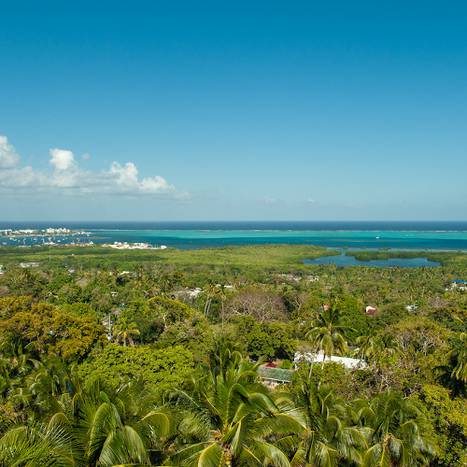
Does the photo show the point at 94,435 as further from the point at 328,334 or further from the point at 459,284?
the point at 459,284

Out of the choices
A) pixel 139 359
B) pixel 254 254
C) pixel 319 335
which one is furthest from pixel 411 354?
pixel 254 254

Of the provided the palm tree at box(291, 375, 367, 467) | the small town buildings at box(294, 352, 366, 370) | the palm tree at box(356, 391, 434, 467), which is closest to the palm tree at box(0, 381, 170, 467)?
the palm tree at box(291, 375, 367, 467)

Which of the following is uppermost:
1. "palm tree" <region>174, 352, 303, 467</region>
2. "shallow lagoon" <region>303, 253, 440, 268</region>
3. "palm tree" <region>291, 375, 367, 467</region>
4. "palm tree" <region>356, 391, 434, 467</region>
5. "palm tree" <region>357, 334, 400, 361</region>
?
"palm tree" <region>174, 352, 303, 467</region>

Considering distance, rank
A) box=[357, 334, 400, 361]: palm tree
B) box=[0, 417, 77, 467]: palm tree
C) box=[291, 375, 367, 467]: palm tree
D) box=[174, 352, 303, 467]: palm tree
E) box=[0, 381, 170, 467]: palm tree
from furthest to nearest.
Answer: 1. box=[357, 334, 400, 361]: palm tree
2. box=[291, 375, 367, 467]: palm tree
3. box=[174, 352, 303, 467]: palm tree
4. box=[0, 381, 170, 467]: palm tree
5. box=[0, 417, 77, 467]: palm tree

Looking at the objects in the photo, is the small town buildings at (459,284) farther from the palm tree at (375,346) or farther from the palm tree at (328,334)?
the palm tree at (328,334)

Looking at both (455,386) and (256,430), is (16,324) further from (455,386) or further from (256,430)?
(455,386)

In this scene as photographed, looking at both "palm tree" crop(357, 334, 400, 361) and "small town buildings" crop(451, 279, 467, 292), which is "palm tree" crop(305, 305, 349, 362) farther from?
"small town buildings" crop(451, 279, 467, 292)
